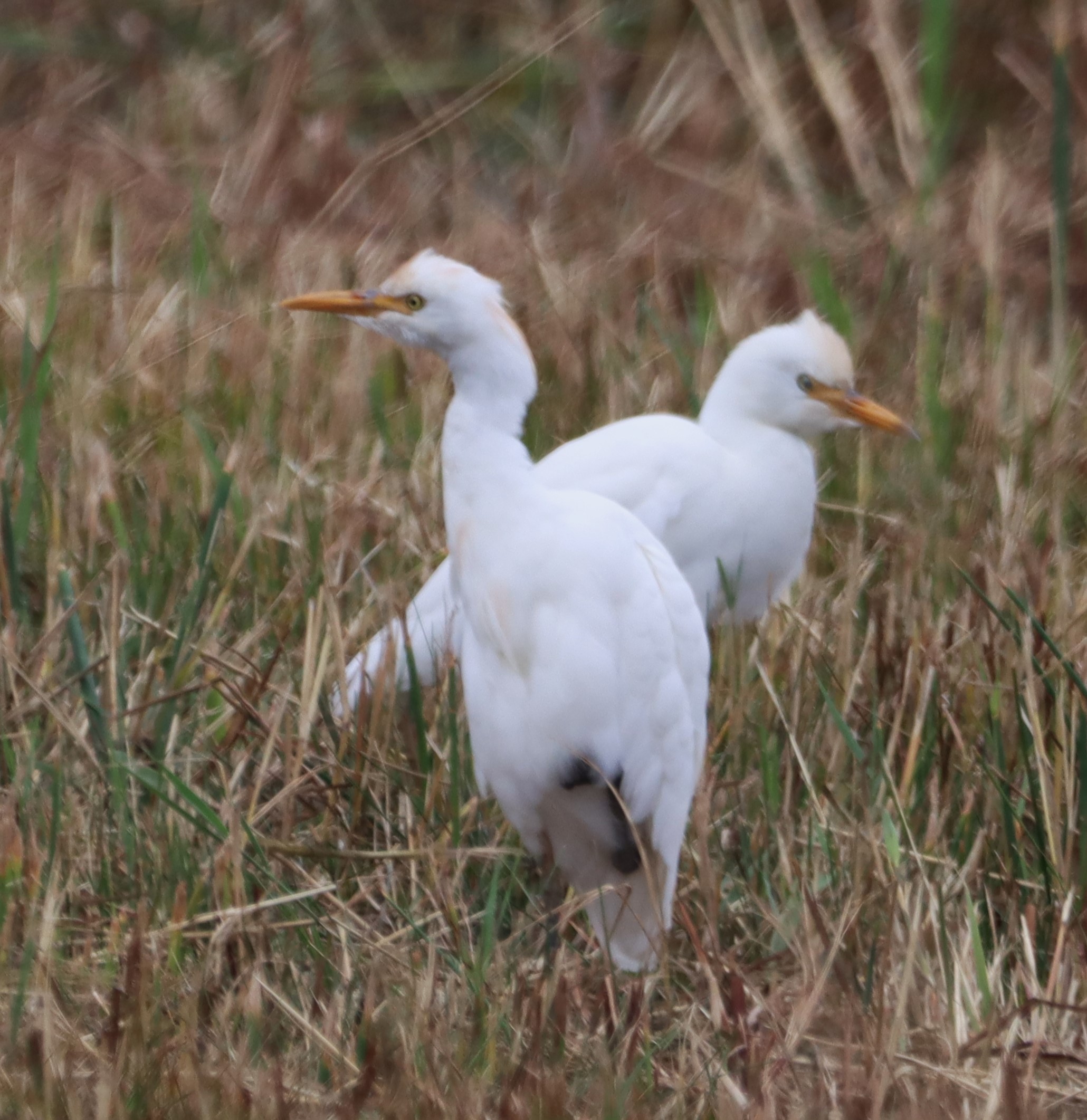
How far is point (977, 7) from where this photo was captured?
18.7 feet

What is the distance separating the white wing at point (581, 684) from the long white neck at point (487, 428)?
5 centimetres

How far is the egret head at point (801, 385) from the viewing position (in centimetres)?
368

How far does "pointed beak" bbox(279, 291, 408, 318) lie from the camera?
2.78 meters

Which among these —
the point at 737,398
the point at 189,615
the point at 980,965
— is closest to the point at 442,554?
the point at 737,398

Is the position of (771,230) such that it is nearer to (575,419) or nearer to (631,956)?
(575,419)

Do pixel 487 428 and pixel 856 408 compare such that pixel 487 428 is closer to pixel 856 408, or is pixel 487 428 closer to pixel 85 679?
pixel 85 679

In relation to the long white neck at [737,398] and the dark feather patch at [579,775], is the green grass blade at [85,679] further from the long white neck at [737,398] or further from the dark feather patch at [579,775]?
the long white neck at [737,398]

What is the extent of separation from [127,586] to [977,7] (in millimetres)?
3588

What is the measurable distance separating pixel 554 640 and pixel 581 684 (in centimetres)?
7

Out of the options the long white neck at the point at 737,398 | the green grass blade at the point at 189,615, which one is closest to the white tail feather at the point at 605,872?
the green grass blade at the point at 189,615

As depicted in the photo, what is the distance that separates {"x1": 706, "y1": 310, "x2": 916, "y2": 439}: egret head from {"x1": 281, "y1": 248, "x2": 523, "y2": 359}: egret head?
1033 millimetres

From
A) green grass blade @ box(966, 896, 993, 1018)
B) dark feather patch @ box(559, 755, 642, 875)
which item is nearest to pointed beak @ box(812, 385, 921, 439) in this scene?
dark feather patch @ box(559, 755, 642, 875)

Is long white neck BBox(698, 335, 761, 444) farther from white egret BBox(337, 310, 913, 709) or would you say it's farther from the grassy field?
the grassy field

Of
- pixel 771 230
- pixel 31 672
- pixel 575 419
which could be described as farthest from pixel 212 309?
pixel 31 672
